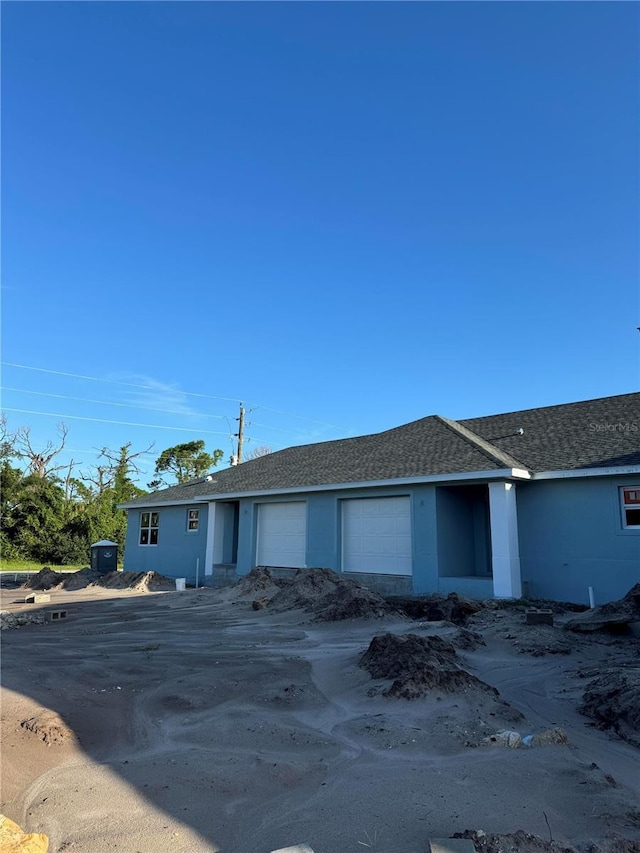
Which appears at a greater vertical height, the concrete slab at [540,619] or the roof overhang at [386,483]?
the roof overhang at [386,483]

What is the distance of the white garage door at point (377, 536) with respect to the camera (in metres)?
16.0

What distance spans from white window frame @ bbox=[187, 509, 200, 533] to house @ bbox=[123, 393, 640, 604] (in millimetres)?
270

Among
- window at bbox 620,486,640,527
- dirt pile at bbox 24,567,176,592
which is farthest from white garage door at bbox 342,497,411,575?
dirt pile at bbox 24,567,176,592

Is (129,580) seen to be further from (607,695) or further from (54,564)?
(607,695)

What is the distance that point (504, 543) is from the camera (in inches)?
548

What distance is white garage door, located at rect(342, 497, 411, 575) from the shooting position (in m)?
16.0

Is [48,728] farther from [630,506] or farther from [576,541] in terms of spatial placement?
[630,506]

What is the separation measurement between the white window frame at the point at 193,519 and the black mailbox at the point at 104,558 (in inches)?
168

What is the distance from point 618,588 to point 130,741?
11.7 meters

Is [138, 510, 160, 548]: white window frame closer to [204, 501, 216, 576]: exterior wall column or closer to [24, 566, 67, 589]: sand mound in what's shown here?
[24, 566, 67, 589]: sand mound

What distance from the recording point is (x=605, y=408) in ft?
56.0

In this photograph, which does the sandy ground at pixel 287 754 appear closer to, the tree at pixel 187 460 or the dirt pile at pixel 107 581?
the dirt pile at pixel 107 581

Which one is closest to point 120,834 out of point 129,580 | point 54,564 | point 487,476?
point 487,476

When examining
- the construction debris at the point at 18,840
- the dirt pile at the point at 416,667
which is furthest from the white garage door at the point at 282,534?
the construction debris at the point at 18,840
